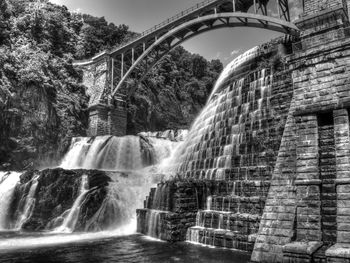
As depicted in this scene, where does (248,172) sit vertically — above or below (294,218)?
above

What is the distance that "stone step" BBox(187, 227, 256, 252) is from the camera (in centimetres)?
1040

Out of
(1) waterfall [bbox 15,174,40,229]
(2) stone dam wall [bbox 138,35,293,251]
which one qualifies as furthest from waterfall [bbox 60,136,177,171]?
(2) stone dam wall [bbox 138,35,293,251]

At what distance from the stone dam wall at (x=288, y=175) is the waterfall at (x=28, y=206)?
7.70 m

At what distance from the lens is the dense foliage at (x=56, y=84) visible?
28.5m

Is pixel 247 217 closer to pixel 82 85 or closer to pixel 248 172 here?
pixel 248 172

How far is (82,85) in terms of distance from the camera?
37.7m

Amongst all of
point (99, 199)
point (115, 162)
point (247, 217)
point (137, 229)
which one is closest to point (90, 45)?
point (115, 162)

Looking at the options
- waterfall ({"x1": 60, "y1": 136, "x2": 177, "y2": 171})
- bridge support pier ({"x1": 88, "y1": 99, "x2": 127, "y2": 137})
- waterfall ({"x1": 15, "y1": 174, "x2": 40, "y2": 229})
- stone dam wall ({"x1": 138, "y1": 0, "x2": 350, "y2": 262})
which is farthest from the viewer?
bridge support pier ({"x1": 88, "y1": 99, "x2": 127, "y2": 137})

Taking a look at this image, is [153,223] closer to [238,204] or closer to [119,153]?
[238,204]

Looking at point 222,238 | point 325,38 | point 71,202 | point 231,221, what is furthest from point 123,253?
point 325,38

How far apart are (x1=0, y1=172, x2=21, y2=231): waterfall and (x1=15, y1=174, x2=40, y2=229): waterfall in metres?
0.70

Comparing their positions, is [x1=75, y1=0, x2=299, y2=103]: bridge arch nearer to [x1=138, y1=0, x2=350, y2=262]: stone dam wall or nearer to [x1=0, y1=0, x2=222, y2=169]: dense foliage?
[x1=0, y1=0, x2=222, y2=169]: dense foliage

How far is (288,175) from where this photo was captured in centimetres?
920

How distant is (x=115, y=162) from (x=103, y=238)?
1387cm
